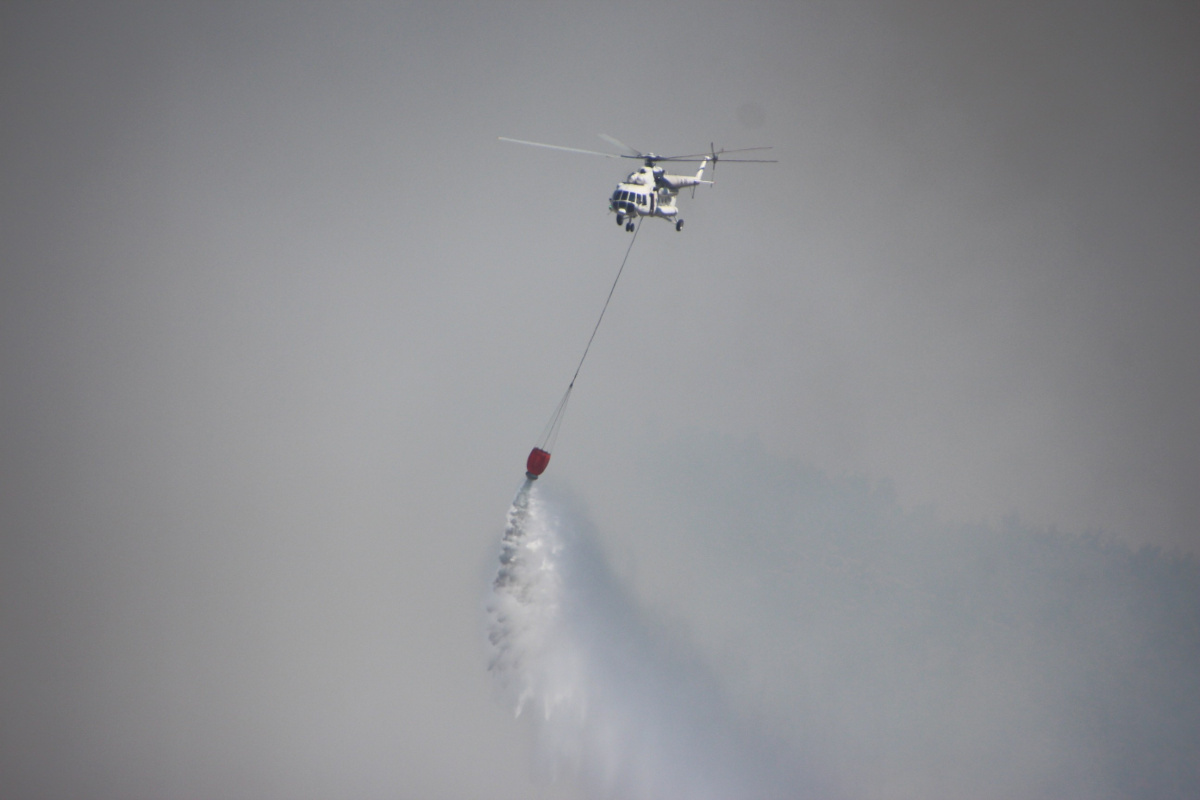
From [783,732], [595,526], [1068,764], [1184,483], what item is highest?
[1184,483]

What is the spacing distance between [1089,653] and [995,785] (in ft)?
9.64

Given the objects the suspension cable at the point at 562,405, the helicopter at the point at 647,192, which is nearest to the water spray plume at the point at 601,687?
the suspension cable at the point at 562,405

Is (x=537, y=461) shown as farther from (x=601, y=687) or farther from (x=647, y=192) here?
(x=601, y=687)

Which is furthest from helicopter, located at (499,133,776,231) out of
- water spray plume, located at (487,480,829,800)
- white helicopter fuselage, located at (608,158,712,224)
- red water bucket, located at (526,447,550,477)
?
water spray plume, located at (487,480,829,800)

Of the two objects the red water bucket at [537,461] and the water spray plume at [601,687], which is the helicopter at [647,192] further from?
the water spray plume at [601,687]

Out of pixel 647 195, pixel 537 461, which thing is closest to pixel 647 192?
pixel 647 195

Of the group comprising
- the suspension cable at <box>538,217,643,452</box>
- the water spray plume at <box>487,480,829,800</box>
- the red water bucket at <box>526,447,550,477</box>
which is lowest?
the water spray plume at <box>487,480,829,800</box>

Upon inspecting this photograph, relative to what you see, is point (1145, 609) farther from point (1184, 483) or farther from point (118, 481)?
point (118, 481)

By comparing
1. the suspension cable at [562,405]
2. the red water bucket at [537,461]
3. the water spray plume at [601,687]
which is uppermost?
the suspension cable at [562,405]

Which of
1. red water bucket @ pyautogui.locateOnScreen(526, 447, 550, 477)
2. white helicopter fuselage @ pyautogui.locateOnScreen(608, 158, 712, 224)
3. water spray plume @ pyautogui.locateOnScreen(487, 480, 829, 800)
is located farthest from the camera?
water spray plume @ pyautogui.locateOnScreen(487, 480, 829, 800)

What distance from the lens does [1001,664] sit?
44.9 ft

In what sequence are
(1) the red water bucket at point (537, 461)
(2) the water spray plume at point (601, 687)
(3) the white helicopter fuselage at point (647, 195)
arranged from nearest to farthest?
(1) the red water bucket at point (537, 461) → (3) the white helicopter fuselage at point (647, 195) → (2) the water spray plume at point (601, 687)

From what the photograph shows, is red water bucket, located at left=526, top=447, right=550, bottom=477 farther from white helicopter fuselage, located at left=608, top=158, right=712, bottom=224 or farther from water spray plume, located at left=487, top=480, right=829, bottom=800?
white helicopter fuselage, located at left=608, top=158, right=712, bottom=224

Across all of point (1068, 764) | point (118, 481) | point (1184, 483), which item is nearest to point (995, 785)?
point (1068, 764)
